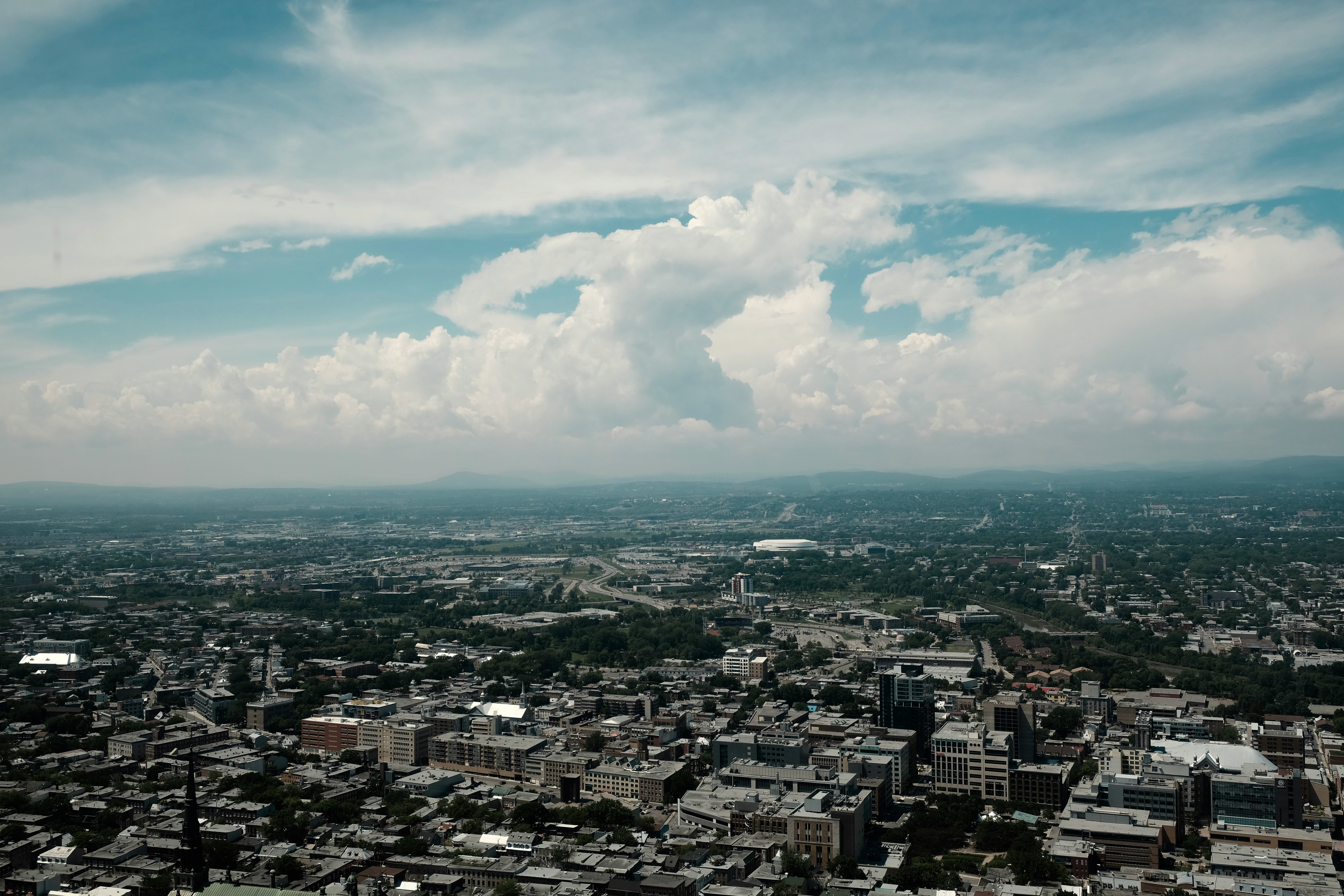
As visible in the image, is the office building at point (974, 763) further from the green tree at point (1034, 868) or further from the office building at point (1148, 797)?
the green tree at point (1034, 868)

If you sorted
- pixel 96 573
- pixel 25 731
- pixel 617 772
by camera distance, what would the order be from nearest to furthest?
1. pixel 617 772
2. pixel 25 731
3. pixel 96 573

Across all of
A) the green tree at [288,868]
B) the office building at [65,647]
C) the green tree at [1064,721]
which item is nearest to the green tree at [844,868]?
the green tree at [288,868]

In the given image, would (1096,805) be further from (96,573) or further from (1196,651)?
Answer: (96,573)

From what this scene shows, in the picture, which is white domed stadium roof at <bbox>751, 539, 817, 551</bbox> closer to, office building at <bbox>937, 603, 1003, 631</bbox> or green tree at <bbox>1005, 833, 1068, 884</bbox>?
office building at <bbox>937, 603, 1003, 631</bbox>

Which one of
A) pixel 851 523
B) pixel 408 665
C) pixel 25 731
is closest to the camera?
pixel 25 731

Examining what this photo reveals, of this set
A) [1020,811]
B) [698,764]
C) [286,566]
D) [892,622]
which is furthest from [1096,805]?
[286,566]

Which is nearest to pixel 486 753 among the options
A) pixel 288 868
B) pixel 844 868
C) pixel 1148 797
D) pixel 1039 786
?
pixel 288 868

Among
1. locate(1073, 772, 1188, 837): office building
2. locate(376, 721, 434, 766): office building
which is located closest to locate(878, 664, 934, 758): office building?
locate(1073, 772, 1188, 837): office building

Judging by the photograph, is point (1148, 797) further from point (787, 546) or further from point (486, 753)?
point (787, 546)
